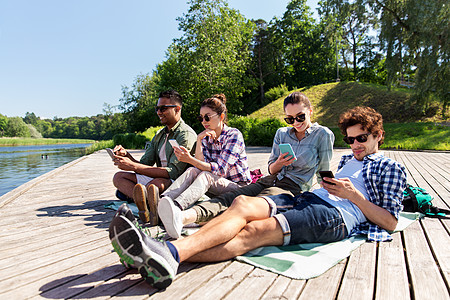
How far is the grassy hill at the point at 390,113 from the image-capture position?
14.0 meters

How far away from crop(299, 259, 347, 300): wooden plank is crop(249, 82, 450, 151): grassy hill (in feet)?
43.8

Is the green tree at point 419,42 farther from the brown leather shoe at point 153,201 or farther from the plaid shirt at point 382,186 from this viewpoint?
the brown leather shoe at point 153,201

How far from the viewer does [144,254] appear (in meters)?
1.64

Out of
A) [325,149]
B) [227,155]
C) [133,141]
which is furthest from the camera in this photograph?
[133,141]

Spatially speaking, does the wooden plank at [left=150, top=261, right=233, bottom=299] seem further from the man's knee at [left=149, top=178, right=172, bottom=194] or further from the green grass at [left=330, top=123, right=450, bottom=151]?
the green grass at [left=330, top=123, right=450, bottom=151]

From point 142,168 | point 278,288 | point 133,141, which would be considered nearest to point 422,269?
point 278,288

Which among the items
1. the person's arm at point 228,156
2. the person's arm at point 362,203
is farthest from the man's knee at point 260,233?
the person's arm at point 228,156

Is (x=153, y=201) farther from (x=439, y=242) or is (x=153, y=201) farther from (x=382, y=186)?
(x=439, y=242)

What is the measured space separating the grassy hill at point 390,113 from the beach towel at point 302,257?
42.6 feet

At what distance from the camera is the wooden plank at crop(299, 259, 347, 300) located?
5.37ft

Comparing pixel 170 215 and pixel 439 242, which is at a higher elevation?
pixel 170 215

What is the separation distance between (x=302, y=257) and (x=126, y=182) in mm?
2567

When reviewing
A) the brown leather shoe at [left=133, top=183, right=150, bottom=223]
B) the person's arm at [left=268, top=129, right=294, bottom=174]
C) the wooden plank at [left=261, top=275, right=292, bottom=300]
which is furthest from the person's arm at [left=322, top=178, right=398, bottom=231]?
the brown leather shoe at [left=133, top=183, right=150, bottom=223]

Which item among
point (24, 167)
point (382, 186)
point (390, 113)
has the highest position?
point (390, 113)
